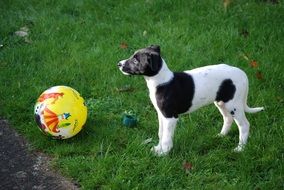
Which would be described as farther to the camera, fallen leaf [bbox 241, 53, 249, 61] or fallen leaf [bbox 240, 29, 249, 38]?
fallen leaf [bbox 240, 29, 249, 38]

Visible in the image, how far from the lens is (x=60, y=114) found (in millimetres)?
5199

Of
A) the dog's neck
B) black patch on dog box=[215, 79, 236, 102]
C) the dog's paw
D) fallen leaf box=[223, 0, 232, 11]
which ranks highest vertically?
the dog's neck

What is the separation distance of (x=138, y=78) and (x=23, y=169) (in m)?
2.24

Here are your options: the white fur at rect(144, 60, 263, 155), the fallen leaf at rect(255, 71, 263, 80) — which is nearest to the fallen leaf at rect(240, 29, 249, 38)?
the fallen leaf at rect(255, 71, 263, 80)

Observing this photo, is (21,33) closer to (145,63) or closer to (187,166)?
(145,63)

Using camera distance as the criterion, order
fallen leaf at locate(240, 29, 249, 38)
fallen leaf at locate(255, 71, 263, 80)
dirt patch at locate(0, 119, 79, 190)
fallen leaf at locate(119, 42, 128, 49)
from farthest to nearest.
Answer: fallen leaf at locate(240, 29, 249, 38)
fallen leaf at locate(119, 42, 128, 49)
fallen leaf at locate(255, 71, 263, 80)
dirt patch at locate(0, 119, 79, 190)

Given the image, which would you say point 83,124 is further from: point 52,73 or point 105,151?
point 52,73

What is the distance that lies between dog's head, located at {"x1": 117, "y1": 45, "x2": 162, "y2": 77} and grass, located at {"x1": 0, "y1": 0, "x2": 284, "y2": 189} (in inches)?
33.9

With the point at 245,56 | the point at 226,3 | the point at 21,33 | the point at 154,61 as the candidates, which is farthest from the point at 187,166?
the point at 226,3

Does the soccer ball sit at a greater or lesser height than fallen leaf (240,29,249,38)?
greater

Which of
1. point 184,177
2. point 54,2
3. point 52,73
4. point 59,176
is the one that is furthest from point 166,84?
point 54,2

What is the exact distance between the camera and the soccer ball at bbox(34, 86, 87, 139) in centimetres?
520

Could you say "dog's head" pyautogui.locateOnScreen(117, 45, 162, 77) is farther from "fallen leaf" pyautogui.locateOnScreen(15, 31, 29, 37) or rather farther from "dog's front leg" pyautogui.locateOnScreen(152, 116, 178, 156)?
"fallen leaf" pyautogui.locateOnScreen(15, 31, 29, 37)

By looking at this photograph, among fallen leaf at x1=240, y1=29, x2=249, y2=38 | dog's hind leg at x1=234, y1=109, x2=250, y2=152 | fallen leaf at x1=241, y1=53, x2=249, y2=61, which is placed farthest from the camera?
fallen leaf at x1=240, y1=29, x2=249, y2=38
